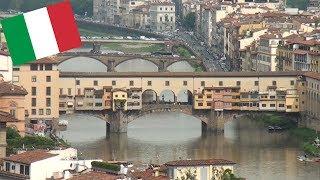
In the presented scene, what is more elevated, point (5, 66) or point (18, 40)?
point (18, 40)

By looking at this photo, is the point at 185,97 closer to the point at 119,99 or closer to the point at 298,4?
the point at 119,99

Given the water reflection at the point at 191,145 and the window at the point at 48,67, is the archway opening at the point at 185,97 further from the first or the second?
the window at the point at 48,67

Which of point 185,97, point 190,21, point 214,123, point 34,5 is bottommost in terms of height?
A: point 214,123

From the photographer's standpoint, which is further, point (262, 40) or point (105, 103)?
point (262, 40)

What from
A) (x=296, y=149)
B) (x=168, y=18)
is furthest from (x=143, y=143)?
(x=168, y=18)

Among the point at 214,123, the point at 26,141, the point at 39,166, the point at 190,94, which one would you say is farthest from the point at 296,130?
the point at 39,166

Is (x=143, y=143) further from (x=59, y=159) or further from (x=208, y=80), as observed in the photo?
(x=59, y=159)

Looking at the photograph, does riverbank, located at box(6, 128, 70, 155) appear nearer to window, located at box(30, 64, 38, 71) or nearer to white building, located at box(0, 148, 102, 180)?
white building, located at box(0, 148, 102, 180)
